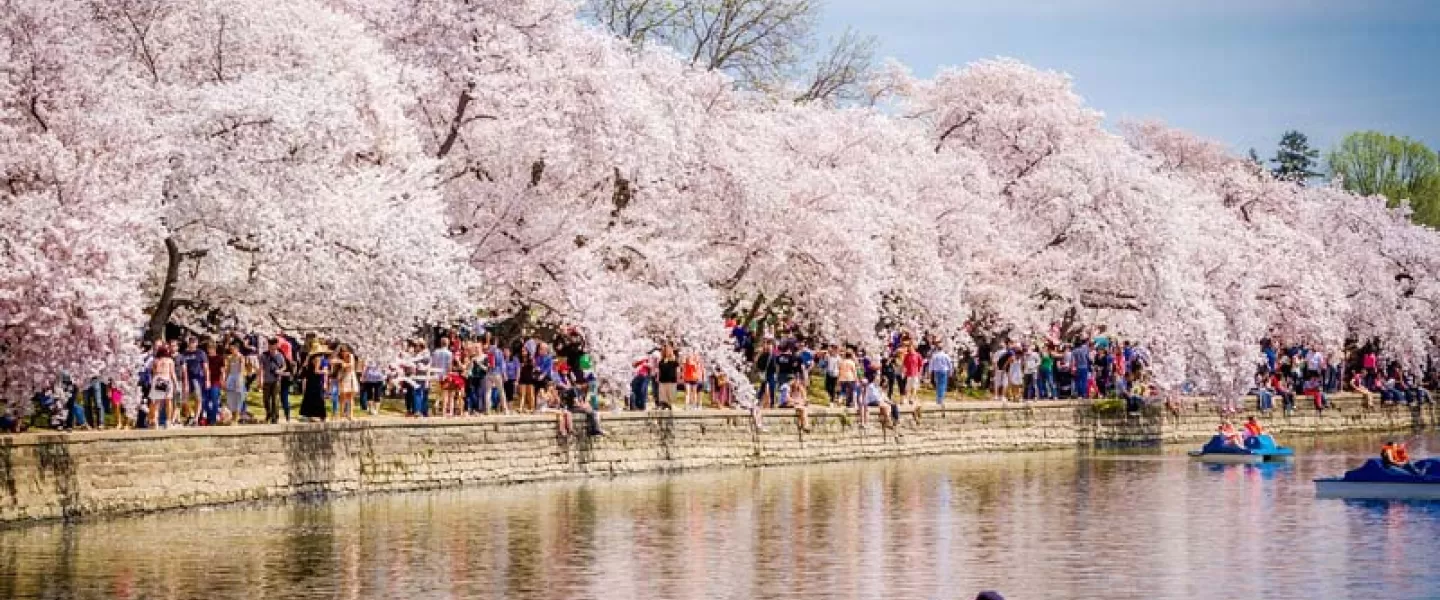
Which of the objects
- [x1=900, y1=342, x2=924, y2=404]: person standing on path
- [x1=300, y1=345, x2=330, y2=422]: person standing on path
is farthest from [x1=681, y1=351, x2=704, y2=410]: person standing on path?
[x1=300, y1=345, x2=330, y2=422]: person standing on path

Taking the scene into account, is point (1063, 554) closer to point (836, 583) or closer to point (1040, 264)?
point (836, 583)

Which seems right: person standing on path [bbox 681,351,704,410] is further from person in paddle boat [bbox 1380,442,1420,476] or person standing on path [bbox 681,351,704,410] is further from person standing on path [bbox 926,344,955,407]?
person in paddle boat [bbox 1380,442,1420,476]

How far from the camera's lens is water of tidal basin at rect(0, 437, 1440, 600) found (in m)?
33.7

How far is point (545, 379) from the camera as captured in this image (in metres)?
53.4

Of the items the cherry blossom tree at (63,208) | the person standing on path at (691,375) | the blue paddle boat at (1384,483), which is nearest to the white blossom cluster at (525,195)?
the cherry blossom tree at (63,208)

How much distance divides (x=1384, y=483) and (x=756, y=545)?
17.3 meters

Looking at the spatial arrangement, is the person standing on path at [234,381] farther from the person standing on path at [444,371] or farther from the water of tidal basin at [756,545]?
the person standing on path at [444,371]

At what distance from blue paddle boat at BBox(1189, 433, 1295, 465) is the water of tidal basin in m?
10.9

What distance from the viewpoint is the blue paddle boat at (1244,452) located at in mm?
65500

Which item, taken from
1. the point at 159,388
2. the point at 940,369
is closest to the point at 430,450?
the point at 159,388

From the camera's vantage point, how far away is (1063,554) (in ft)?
128

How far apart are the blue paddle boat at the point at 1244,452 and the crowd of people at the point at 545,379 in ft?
19.6

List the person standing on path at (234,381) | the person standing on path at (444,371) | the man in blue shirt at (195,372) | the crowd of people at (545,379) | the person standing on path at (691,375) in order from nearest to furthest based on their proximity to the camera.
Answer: the crowd of people at (545,379) → the man in blue shirt at (195,372) → the person standing on path at (234,381) → the person standing on path at (444,371) → the person standing on path at (691,375)

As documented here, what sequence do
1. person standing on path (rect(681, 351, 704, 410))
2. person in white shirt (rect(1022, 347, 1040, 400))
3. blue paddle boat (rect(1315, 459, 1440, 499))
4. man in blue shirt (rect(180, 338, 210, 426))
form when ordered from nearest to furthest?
man in blue shirt (rect(180, 338, 210, 426))
blue paddle boat (rect(1315, 459, 1440, 499))
person standing on path (rect(681, 351, 704, 410))
person in white shirt (rect(1022, 347, 1040, 400))
